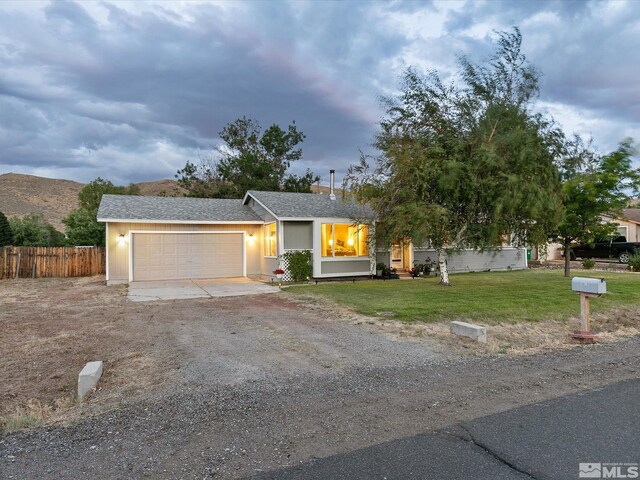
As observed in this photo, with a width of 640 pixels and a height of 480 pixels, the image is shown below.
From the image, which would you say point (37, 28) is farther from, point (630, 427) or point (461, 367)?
point (630, 427)

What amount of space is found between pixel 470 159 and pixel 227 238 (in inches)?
410

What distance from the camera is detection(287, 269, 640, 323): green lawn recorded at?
27.6ft

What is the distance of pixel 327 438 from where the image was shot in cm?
321

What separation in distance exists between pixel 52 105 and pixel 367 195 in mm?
32064

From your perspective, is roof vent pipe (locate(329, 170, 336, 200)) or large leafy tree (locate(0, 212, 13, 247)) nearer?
roof vent pipe (locate(329, 170, 336, 200))

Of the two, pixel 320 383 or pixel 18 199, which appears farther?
pixel 18 199

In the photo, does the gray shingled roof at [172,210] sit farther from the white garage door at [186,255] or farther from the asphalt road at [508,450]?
the asphalt road at [508,450]

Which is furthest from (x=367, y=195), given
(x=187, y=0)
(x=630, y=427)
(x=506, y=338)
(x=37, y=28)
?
(x=37, y=28)

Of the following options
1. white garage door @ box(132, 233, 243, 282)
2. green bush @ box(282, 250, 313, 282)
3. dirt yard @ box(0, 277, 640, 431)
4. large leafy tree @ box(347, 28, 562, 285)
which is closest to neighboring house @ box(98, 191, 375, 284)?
white garage door @ box(132, 233, 243, 282)

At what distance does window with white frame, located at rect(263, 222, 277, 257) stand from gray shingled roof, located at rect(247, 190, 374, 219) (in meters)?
0.92

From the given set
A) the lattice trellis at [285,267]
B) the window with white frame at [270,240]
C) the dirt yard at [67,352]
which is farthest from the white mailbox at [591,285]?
the window with white frame at [270,240]

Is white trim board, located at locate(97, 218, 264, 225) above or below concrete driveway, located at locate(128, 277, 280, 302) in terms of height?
above

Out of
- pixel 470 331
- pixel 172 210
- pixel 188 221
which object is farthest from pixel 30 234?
pixel 470 331

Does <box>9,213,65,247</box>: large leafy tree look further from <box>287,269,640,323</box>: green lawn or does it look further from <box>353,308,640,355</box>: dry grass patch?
<box>353,308,640,355</box>: dry grass patch
